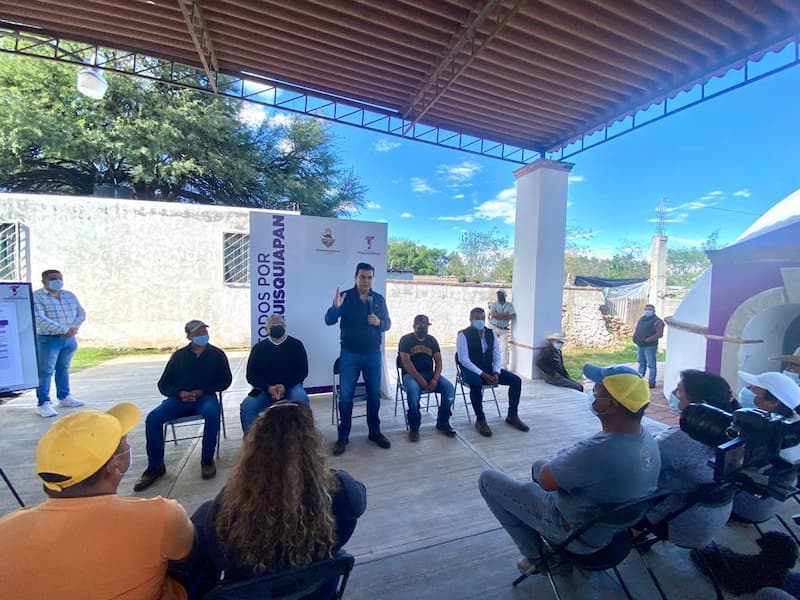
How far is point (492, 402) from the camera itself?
16.2ft

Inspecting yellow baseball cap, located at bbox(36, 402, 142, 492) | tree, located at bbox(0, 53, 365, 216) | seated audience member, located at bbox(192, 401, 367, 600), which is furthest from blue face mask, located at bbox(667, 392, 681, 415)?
tree, located at bbox(0, 53, 365, 216)

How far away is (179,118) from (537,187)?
1259cm

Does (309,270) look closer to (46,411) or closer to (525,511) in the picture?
(46,411)

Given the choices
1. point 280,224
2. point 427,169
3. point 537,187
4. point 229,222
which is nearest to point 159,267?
point 229,222

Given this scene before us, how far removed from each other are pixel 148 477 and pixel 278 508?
2349 millimetres

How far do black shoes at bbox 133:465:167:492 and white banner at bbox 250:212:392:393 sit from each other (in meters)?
1.58

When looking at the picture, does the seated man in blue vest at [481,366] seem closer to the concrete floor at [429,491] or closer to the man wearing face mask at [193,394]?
the concrete floor at [429,491]

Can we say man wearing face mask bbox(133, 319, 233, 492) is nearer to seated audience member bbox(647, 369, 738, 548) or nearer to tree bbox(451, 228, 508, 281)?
seated audience member bbox(647, 369, 738, 548)

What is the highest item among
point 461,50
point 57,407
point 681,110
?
point 461,50

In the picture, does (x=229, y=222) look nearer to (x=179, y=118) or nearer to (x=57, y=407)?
(x=57, y=407)

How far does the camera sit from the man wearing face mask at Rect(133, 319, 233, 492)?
2844 mm

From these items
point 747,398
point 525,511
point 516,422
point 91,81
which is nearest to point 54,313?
point 91,81

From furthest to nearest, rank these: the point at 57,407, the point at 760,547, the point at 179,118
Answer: the point at 179,118, the point at 57,407, the point at 760,547

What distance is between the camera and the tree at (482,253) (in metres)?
30.7
